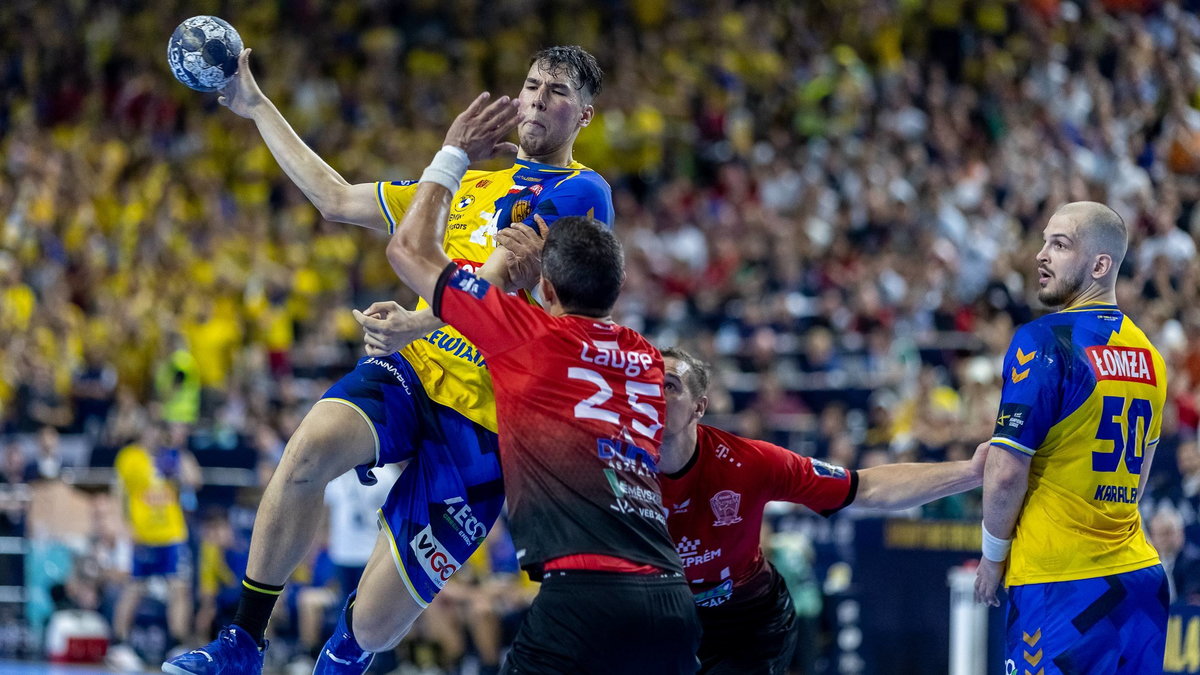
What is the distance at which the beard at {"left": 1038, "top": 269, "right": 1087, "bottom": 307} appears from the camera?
22.1 feet

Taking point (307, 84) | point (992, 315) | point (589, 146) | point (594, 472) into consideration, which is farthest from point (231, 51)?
point (307, 84)

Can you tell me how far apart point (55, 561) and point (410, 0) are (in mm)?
11795

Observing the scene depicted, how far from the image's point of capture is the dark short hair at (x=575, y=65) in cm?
697

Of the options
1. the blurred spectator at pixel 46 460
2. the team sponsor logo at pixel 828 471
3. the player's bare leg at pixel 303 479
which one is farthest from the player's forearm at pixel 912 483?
the blurred spectator at pixel 46 460

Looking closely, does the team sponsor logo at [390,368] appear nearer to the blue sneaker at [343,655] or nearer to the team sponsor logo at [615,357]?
the blue sneaker at [343,655]

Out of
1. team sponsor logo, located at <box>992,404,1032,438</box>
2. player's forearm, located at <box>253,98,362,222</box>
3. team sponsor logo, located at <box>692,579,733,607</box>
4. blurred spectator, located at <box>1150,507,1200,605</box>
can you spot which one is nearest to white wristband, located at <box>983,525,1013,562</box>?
team sponsor logo, located at <box>992,404,1032,438</box>

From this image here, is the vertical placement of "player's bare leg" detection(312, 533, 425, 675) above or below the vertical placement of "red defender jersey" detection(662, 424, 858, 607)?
below

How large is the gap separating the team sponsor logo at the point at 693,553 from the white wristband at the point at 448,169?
2.11 m

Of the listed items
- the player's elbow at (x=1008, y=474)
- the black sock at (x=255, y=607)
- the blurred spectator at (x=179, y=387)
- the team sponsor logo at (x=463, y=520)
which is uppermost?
the player's elbow at (x=1008, y=474)

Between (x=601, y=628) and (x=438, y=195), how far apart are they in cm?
174

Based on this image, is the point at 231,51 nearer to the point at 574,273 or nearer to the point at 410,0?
the point at 574,273

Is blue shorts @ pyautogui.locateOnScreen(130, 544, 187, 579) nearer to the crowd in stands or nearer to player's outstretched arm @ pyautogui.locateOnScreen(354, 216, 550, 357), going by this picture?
the crowd in stands

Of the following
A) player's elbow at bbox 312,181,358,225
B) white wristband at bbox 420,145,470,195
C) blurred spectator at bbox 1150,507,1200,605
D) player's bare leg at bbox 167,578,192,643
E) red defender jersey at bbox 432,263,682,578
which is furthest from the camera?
player's bare leg at bbox 167,578,192,643

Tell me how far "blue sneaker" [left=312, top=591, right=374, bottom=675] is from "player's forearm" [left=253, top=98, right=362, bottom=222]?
186cm
